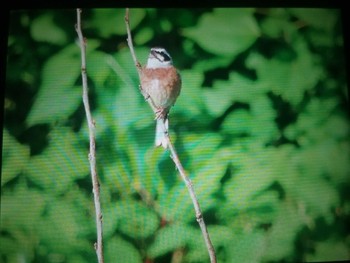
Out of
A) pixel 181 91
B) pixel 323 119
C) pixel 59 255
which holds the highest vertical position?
pixel 181 91

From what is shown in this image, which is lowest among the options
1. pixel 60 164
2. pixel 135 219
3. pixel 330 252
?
pixel 330 252

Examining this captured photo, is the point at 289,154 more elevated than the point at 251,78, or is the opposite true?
the point at 251,78

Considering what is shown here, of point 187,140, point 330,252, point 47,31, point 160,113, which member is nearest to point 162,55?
point 160,113

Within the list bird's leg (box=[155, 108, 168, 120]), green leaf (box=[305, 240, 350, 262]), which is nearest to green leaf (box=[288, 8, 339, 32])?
bird's leg (box=[155, 108, 168, 120])

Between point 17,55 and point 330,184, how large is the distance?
1.50m

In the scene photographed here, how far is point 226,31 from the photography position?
5.27 ft

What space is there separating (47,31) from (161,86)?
586 mm

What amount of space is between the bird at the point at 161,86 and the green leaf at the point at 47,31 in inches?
16.2

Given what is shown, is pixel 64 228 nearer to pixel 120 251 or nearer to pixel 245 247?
pixel 120 251

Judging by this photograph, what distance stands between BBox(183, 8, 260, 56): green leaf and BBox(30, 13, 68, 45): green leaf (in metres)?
0.56

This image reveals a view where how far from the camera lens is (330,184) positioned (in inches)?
60.0

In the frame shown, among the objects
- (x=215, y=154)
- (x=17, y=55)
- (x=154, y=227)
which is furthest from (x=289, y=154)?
(x=17, y=55)

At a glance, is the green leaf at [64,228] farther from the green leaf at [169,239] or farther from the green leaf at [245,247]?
the green leaf at [245,247]

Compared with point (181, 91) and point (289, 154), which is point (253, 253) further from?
point (181, 91)
